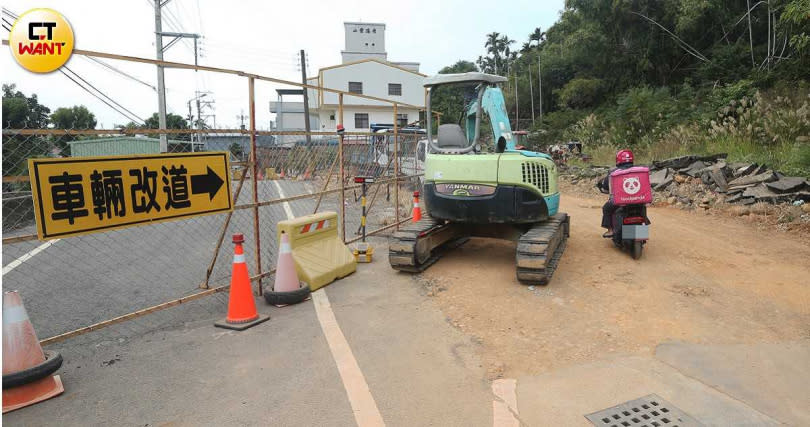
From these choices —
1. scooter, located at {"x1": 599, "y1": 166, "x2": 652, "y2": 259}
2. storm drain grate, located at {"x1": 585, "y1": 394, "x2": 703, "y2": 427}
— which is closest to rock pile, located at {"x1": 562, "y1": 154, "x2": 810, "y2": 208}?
scooter, located at {"x1": 599, "y1": 166, "x2": 652, "y2": 259}

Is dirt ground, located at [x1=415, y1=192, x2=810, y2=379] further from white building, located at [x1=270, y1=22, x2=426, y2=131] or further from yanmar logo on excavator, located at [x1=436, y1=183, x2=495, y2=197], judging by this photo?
white building, located at [x1=270, y1=22, x2=426, y2=131]

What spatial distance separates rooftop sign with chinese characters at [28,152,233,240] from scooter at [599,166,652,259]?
539 cm

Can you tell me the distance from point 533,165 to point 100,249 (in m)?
7.47

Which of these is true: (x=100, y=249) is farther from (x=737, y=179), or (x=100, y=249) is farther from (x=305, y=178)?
(x=737, y=179)

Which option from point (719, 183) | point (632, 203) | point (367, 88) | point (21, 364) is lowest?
point (21, 364)

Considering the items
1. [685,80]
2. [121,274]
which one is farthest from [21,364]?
[685,80]

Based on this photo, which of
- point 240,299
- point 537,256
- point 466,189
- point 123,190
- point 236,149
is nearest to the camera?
point 123,190

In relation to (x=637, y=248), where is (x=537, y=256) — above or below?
above

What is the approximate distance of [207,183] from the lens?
505 cm

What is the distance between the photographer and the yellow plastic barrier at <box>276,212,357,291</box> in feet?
19.9

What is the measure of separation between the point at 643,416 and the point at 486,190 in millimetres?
3683

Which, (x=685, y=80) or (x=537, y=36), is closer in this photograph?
(x=685, y=80)

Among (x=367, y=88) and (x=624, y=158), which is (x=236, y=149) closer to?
(x=624, y=158)

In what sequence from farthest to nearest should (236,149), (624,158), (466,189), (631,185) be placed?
(624,158), (631,185), (236,149), (466,189)
